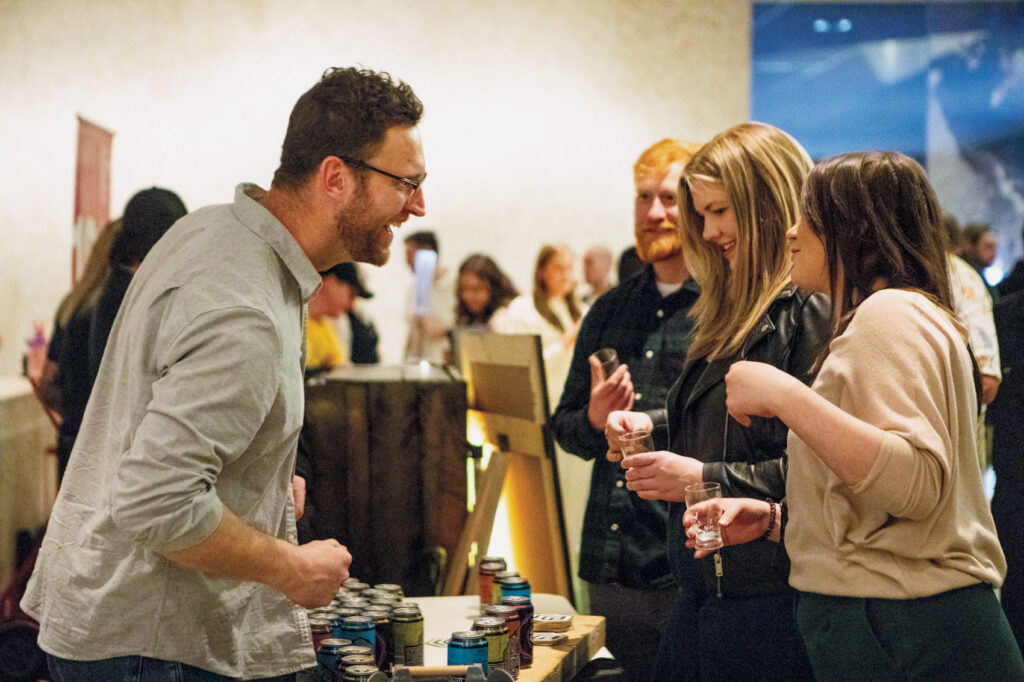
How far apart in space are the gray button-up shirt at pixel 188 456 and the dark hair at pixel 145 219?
1.62 metres

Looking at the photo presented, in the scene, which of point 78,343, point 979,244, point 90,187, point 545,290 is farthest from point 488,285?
point 979,244

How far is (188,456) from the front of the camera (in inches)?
50.4


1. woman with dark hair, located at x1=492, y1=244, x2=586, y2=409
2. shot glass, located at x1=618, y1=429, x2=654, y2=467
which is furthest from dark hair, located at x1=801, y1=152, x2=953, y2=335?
woman with dark hair, located at x1=492, y1=244, x2=586, y2=409

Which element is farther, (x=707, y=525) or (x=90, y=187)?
(x=90, y=187)

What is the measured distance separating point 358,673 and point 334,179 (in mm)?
746

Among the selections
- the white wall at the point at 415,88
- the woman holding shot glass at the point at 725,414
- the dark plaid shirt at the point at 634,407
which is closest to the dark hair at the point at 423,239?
the white wall at the point at 415,88

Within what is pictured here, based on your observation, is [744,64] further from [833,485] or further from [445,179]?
[833,485]

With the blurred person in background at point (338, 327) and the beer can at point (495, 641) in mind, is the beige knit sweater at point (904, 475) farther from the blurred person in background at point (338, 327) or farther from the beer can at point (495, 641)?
the blurred person in background at point (338, 327)

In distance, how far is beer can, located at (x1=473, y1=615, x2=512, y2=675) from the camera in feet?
5.58

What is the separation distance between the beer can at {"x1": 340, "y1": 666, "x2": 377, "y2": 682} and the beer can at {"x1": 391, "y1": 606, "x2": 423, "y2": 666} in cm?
25

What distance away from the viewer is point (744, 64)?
680cm

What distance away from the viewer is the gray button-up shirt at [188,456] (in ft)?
4.22

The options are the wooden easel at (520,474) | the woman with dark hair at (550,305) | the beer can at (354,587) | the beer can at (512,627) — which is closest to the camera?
the beer can at (512,627)

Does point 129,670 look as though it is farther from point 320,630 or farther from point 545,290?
point 545,290
